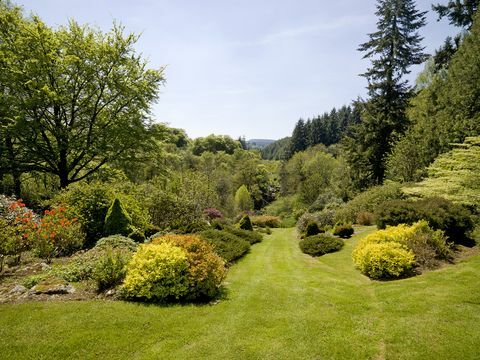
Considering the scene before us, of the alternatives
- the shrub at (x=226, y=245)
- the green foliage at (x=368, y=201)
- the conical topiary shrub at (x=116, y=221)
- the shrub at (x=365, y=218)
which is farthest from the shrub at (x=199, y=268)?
the green foliage at (x=368, y=201)

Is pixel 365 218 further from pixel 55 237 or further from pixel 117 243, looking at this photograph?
pixel 55 237

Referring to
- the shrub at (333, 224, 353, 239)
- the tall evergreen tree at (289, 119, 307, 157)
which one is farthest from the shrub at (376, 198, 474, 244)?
the tall evergreen tree at (289, 119, 307, 157)

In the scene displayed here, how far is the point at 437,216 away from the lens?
39.2 ft

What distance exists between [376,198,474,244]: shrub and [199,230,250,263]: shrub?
695cm

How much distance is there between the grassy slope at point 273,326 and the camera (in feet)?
17.5

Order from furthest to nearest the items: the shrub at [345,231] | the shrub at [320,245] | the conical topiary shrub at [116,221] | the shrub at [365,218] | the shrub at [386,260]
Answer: the shrub at [365,218] → the shrub at [345,231] → the shrub at [320,245] → the conical topiary shrub at [116,221] → the shrub at [386,260]

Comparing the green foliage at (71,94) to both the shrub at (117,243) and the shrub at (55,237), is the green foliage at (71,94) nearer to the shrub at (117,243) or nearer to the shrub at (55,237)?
the shrub at (55,237)

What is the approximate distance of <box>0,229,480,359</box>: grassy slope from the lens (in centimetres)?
532

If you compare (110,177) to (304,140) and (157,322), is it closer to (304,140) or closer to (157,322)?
(157,322)

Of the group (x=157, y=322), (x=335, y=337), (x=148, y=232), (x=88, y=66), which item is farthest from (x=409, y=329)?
(x=88, y=66)

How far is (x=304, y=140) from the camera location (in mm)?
93125

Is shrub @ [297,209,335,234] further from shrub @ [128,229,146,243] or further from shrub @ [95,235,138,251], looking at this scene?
shrub @ [95,235,138,251]

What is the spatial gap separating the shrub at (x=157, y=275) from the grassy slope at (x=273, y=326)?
47 cm

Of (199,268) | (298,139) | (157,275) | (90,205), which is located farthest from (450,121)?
(298,139)
